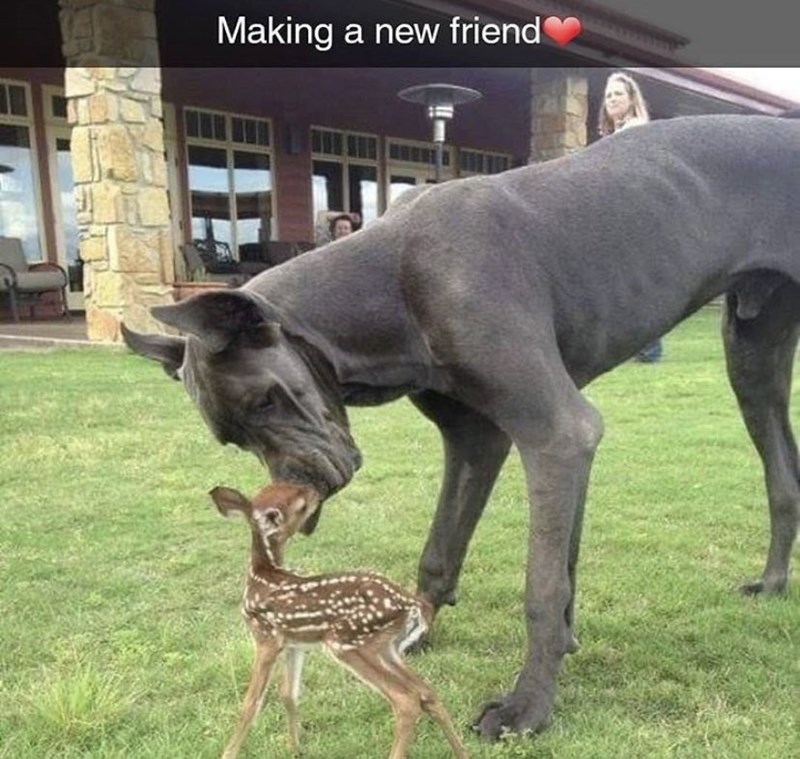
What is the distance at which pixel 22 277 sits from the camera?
13742 mm

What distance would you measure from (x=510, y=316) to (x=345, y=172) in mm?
16718

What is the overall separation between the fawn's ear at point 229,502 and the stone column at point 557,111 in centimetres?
1358

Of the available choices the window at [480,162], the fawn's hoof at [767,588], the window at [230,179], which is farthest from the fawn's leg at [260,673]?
the window at [480,162]

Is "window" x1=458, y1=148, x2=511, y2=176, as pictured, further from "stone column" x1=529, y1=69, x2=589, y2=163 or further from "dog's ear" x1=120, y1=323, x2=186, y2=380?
"dog's ear" x1=120, y1=323, x2=186, y2=380

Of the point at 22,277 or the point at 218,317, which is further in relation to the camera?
the point at 22,277

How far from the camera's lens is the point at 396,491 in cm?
522

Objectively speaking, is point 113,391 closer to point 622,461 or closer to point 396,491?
point 396,491

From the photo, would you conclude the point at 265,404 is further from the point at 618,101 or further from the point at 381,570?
the point at 618,101

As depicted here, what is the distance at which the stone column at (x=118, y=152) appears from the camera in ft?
32.1

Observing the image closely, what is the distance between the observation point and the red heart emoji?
13070 mm

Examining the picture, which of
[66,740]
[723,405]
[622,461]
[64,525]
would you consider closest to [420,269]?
[66,740]

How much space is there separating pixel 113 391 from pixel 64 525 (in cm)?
351

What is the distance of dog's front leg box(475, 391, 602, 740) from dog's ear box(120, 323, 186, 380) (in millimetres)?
922

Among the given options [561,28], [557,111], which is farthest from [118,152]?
[557,111]
